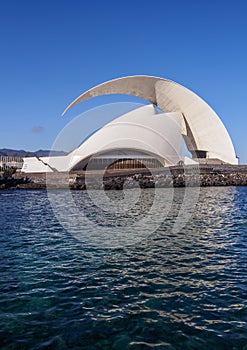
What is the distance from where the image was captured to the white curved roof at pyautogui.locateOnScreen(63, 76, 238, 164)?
4056 centimetres

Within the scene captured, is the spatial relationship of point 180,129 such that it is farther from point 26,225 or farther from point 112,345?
point 112,345

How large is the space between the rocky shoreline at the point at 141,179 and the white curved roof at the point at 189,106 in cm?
944

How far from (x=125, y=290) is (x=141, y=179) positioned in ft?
76.9

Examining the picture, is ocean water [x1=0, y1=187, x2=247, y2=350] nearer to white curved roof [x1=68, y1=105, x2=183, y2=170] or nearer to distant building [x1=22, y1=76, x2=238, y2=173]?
→ white curved roof [x1=68, y1=105, x2=183, y2=170]

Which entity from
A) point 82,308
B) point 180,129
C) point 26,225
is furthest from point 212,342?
point 180,129

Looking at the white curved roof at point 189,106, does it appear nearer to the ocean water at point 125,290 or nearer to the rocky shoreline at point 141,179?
the rocky shoreline at point 141,179

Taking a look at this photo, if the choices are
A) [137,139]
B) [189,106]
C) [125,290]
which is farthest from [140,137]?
[125,290]

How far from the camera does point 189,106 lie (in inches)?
1617

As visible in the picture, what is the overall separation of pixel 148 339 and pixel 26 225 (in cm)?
723

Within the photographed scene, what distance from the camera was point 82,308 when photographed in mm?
3998

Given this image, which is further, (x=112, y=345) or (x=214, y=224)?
(x=214, y=224)

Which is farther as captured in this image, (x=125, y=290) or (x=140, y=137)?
(x=140, y=137)

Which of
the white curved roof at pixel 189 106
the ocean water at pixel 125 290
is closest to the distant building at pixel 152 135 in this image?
the white curved roof at pixel 189 106

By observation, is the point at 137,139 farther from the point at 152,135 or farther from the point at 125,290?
the point at 125,290
